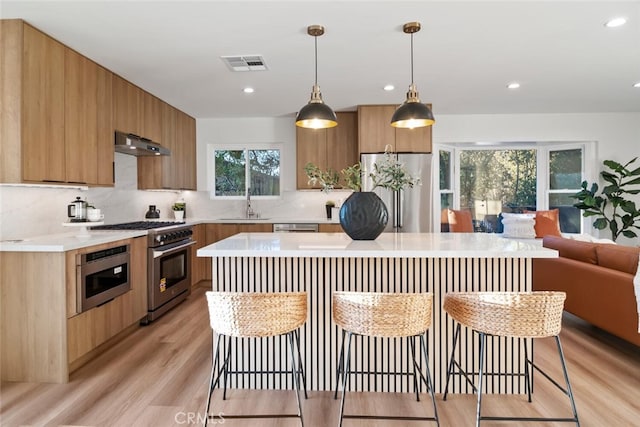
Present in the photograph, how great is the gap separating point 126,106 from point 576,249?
4.50m

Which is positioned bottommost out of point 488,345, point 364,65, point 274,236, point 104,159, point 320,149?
point 488,345

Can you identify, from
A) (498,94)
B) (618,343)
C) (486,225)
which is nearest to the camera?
(618,343)

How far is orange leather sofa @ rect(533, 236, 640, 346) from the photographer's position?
2641 millimetres

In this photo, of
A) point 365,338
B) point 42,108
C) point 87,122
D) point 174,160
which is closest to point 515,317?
point 365,338

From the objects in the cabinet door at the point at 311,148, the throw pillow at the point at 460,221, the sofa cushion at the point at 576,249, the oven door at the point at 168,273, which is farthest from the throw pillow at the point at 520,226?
the oven door at the point at 168,273

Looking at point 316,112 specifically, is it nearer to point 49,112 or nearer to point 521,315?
point 521,315

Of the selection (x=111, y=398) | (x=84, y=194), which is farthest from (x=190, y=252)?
(x=111, y=398)

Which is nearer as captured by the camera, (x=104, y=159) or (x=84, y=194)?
(x=104, y=159)

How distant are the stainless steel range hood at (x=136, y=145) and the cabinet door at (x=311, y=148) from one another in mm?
1749

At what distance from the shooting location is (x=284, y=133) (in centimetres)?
550

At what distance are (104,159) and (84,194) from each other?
534mm

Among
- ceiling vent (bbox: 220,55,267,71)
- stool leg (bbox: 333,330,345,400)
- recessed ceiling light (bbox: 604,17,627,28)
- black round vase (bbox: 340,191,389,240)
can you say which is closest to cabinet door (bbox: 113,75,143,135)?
ceiling vent (bbox: 220,55,267,71)

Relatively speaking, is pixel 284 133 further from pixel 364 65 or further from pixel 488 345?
pixel 488 345

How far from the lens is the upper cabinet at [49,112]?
7.99 feet
